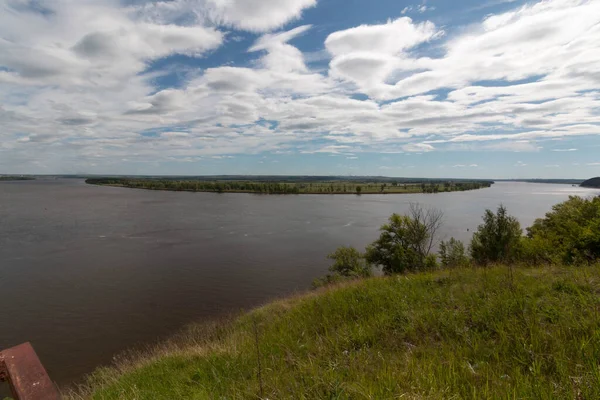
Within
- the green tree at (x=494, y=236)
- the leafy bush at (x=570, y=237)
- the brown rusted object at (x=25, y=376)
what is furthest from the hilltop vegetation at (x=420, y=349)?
the green tree at (x=494, y=236)

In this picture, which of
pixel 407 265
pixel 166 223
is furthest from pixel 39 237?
pixel 407 265

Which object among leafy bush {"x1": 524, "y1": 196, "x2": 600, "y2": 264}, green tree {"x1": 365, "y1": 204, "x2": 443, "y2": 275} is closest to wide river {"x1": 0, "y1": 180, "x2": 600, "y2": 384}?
green tree {"x1": 365, "y1": 204, "x2": 443, "y2": 275}

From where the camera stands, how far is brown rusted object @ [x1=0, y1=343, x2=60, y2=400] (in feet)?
9.09

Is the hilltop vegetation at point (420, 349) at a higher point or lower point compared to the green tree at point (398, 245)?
higher

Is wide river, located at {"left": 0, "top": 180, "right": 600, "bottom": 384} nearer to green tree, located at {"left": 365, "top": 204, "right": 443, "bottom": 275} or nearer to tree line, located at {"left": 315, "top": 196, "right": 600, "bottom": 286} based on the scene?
tree line, located at {"left": 315, "top": 196, "right": 600, "bottom": 286}

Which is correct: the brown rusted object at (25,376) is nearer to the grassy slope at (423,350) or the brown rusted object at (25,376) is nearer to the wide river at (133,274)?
the grassy slope at (423,350)

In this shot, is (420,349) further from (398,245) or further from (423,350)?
(398,245)

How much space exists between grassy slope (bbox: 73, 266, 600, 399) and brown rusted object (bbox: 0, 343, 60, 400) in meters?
1.53

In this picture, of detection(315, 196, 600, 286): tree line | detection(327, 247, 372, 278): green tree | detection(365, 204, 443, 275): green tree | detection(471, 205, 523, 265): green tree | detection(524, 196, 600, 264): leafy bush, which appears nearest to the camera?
detection(524, 196, 600, 264): leafy bush

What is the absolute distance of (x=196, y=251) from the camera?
34.7 meters

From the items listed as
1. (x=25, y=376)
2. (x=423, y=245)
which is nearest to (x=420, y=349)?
(x=25, y=376)

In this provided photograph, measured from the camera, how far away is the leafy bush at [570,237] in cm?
1120

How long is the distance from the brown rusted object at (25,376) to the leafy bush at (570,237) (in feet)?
35.6

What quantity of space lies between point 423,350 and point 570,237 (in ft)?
57.2
